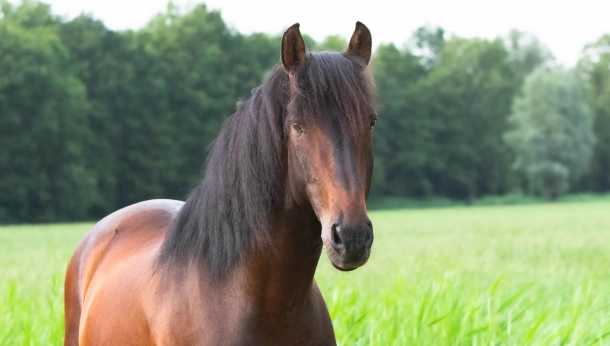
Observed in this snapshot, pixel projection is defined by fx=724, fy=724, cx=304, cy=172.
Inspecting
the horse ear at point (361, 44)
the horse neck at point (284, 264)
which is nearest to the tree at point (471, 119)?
the horse ear at point (361, 44)

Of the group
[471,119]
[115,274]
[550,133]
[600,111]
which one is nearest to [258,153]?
[115,274]

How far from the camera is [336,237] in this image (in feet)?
7.68

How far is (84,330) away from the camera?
370 centimetres

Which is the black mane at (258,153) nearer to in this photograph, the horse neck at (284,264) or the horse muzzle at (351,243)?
the horse neck at (284,264)

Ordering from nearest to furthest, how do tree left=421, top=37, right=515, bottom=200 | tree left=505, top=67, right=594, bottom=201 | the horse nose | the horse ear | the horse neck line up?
the horse nose, the horse neck, the horse ear, tree left=505, top=67, right=594, bottom=201, tree left=421, top=37, right=515, bottom=200

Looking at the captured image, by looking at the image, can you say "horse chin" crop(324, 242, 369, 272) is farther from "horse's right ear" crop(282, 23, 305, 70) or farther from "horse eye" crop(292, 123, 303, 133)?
"horse's right ear" crop(282, 23, 305, 70)

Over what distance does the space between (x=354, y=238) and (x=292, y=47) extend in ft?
2.52

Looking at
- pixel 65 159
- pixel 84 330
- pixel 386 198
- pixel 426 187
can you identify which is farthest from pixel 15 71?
pixel 84 330

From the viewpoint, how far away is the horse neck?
2.71m

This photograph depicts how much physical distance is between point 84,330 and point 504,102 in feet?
249

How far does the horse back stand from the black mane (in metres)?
0.44

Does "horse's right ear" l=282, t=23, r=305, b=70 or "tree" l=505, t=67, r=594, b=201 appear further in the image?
"tree" l=505, t=67, r=594, b=201

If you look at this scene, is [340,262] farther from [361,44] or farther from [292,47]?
[361,44]

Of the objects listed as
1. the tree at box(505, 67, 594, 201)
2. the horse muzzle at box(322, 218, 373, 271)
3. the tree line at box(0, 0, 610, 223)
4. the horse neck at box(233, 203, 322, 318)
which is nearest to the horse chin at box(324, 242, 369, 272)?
the horse muzzle at box(322, 218, 373, 271)
